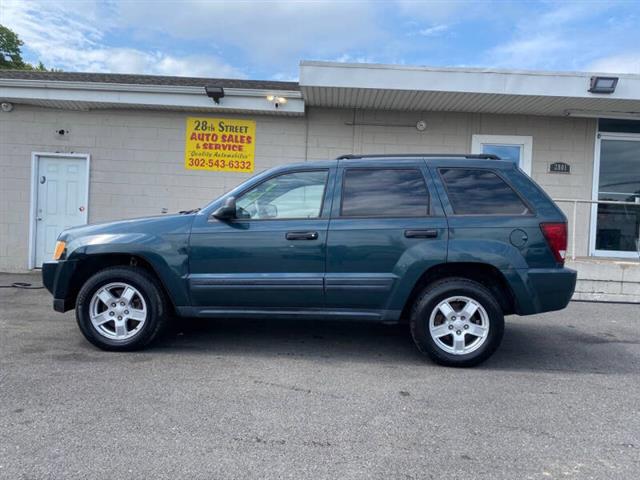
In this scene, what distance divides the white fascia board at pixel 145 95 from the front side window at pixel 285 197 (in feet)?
14.7

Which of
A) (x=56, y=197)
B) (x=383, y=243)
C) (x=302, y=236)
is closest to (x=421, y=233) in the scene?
(x=383, y=243)

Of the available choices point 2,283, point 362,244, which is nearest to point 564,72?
point 362,244

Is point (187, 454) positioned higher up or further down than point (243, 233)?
further down

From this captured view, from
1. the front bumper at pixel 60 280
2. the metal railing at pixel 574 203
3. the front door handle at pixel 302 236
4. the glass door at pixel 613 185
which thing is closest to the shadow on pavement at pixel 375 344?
the front bumper at pixel 60 280

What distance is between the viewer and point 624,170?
31.1 ft

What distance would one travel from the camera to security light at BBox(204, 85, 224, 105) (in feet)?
28.1

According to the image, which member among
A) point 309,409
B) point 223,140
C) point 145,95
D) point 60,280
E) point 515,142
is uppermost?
point 145,95

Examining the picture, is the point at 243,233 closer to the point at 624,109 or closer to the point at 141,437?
the point at 141,437

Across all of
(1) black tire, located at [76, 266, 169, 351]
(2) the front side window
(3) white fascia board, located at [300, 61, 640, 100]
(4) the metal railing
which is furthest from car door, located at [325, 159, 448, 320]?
(4) the metal railing

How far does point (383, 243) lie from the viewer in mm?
4512

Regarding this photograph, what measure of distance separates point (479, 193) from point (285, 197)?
6.01 feet

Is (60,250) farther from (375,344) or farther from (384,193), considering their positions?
(375,344)

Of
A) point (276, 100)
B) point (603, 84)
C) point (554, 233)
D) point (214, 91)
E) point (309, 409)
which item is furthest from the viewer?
point (276, 100)

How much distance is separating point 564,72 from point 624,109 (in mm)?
1754
